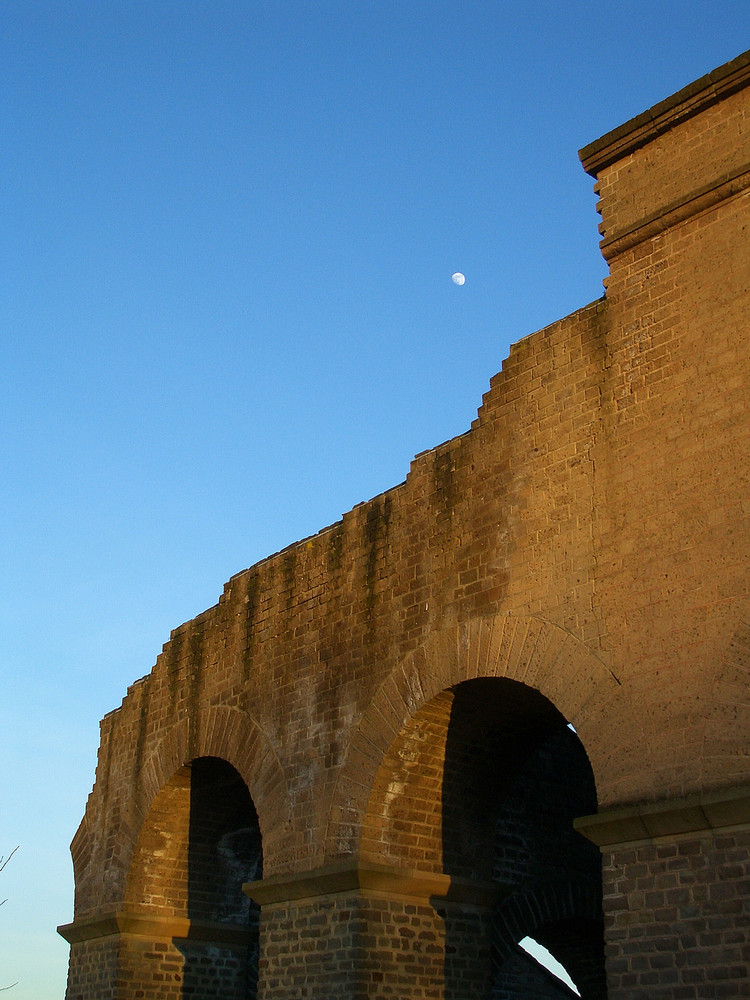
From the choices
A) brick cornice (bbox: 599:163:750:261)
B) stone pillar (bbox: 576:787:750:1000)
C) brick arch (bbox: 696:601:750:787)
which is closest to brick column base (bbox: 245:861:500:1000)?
stone pillar (bbox: 576:787:750:1000)

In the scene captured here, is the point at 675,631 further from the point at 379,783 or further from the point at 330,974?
the point at 330,974

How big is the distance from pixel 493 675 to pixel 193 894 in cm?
639

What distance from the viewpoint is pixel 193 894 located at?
47.8 feet

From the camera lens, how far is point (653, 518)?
30.5ft

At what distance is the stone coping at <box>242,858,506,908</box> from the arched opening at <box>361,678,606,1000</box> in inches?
1.0

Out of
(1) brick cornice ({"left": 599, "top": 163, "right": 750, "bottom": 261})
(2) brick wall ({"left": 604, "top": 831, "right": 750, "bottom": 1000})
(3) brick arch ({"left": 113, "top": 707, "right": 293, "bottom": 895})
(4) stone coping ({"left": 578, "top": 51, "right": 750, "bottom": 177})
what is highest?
(4) stone coping ({"left": 578, "top": 51, "right": 750, "bottom": 177})

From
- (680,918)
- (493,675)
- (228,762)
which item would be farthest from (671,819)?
(228,762)

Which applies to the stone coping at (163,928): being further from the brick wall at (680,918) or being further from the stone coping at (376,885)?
the brick wall at (680,918)

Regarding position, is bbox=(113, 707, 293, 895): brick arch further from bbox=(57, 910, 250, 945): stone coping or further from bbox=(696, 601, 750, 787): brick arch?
bbox=(696, 601, 750, 787): brick arch

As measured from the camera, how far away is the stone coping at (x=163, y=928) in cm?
1416

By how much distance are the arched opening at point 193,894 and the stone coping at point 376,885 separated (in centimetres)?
271

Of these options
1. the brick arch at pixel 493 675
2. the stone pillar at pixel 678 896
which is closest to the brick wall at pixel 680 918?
the stone pillar at pixel 678 896

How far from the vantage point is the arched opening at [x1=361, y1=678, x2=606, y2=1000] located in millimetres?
10969

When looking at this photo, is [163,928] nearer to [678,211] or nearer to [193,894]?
[193,894]
